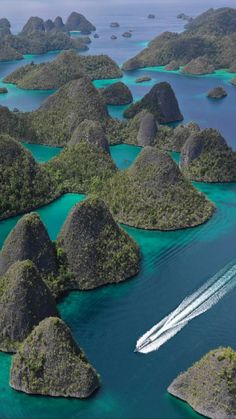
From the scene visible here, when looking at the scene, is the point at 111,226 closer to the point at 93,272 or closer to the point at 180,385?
the point at 93,272

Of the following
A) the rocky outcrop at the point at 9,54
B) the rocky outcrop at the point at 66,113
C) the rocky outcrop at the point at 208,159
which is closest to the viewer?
the rocky outcrop at the point at 208,159

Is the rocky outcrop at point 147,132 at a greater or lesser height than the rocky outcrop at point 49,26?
greater

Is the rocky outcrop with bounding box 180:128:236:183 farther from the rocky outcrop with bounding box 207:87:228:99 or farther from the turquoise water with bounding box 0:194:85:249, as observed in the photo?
the rocky outcrop with bounding box 207:87:228:99

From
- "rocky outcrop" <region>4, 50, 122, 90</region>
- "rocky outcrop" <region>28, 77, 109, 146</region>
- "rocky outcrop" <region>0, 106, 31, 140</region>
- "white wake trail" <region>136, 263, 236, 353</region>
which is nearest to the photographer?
"white wake trail" <region>136, 263, 236, 353</region>

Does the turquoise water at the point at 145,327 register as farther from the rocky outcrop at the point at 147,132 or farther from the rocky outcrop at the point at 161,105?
the rocky outcrop at the point at 161,105

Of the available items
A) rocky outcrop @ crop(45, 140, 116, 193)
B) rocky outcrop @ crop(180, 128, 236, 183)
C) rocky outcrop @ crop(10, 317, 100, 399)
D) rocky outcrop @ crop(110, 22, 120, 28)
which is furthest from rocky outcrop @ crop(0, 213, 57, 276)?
rocky outcrop @ crop(110, 22, 120, 28)

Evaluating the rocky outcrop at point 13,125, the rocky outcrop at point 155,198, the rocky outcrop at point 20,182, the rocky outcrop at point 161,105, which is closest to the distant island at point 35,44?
the rocky outcrop at point 161,105
